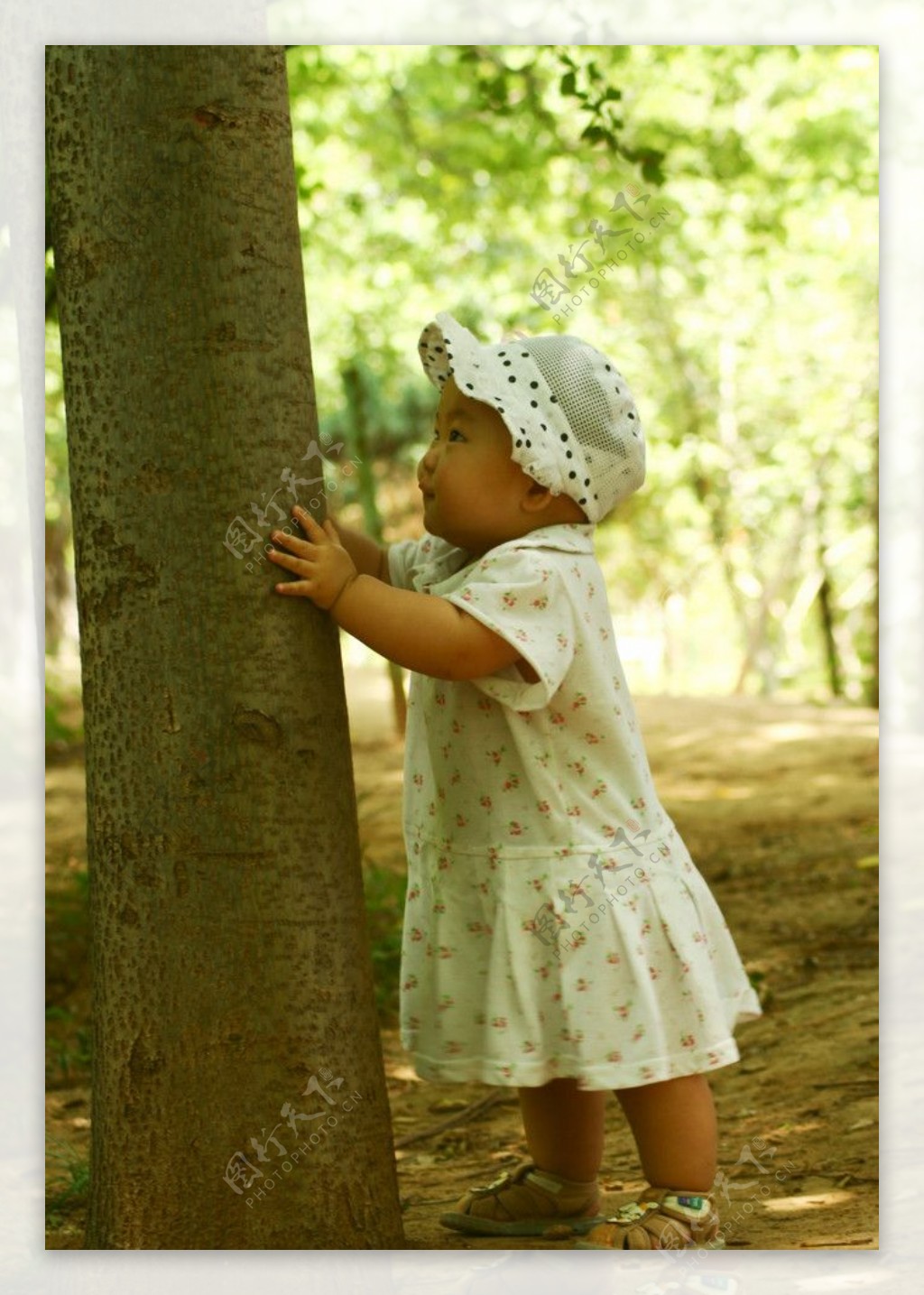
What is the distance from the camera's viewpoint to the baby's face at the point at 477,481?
2.55 meters

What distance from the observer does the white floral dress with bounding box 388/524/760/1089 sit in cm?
246

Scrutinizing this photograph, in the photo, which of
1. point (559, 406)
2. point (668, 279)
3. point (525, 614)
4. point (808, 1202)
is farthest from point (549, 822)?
point (668, 279)

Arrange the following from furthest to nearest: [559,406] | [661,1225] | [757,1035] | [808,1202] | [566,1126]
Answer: [757,1035], [808,1202], [566,1126], [559,406], [661,1225]

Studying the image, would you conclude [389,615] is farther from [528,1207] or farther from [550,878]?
[528,1207]

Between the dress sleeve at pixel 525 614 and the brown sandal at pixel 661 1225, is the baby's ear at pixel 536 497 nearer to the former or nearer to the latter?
the dress sleeve at pixel 525 614

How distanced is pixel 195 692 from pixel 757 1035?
96.0 inches

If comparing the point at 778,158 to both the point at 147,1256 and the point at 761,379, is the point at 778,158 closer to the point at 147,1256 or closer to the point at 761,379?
the point at 761,379

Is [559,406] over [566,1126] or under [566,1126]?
over

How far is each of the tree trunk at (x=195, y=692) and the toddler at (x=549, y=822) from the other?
0.83 ft

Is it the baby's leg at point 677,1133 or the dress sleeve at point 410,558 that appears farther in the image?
the dress sleeve at point 410,558

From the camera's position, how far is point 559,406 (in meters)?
2.57

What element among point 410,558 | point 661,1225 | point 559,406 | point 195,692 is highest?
point 559,406

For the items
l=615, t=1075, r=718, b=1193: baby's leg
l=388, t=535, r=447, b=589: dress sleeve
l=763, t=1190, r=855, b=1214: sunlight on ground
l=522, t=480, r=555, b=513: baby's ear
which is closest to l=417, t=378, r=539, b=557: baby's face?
l=522, t=480, r=555, b=513: baby's ear

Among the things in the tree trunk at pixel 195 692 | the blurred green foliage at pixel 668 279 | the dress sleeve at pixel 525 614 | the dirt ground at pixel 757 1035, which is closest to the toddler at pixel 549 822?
the dress sleeve at pixel 525 614
